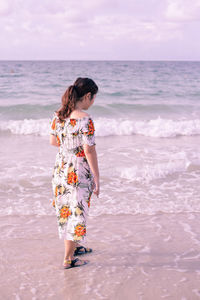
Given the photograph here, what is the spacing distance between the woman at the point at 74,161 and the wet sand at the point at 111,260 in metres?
0.30

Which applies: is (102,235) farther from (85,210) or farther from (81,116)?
(81,116)

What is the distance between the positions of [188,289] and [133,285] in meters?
0.48

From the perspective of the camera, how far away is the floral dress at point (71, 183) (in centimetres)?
292

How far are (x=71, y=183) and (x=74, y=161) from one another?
0.21 metres

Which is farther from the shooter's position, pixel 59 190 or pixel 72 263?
pixel 72 263

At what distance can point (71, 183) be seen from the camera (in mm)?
2967

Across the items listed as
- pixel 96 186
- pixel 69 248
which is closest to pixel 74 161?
pixel 96 186

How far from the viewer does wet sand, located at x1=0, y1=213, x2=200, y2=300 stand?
2801 mm

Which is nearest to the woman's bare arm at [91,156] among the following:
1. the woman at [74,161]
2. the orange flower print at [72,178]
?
the woman at [74,161]

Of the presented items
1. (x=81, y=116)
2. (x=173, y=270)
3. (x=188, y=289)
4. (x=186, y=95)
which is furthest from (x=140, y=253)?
(x=186, y=95)

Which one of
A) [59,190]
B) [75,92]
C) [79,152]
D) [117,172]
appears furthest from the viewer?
[117,172]

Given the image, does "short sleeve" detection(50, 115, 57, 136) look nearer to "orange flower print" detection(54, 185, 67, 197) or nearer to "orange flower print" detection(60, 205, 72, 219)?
"orange flower print" detection(54, 185, 67, 197)

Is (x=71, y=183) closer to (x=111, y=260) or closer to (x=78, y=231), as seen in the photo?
(x=78, y=231)

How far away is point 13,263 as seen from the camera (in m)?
3.24
